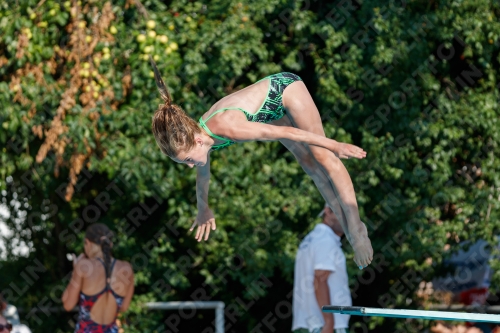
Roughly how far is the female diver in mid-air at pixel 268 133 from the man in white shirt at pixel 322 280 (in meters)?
0.97

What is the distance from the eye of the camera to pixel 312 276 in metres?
5.71

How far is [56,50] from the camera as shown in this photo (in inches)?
289

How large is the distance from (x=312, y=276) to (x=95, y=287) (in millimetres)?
1463

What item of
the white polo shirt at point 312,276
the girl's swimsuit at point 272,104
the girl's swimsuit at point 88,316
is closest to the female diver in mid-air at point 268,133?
the girl's swimsuit at point 272,104

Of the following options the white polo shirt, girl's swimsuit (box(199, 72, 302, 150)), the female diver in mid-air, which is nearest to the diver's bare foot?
the female diver in mid-air

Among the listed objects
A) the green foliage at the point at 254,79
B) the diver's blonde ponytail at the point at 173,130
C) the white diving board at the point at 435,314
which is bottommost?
the white diving board at the point at 435,314

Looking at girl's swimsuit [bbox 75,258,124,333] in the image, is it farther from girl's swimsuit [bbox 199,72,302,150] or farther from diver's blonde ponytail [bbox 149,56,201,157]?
diver's blonde ponytail [bbox 149,56,201,157]

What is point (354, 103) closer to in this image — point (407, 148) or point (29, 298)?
point (407, 148)

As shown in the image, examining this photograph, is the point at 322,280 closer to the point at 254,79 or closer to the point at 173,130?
the point at 173,130

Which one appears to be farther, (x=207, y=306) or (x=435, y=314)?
(x=207, y=306)

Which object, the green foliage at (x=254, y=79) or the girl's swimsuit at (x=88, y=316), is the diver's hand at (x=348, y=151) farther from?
the green foliage at (x=254, y=79)

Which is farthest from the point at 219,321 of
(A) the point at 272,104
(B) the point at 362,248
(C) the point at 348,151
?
(C) the point at 348,151

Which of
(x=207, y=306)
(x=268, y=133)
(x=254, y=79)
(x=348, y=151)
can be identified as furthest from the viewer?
(x=254, y=79)

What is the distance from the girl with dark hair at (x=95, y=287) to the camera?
5723 mm
